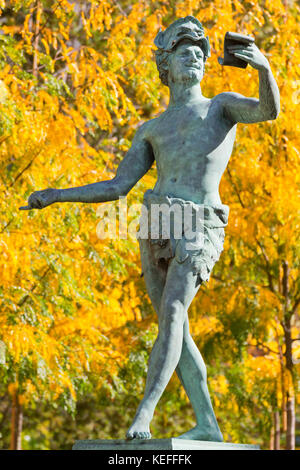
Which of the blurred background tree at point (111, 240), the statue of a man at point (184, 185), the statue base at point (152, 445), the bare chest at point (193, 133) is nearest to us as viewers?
the statue base at point (152, 445)

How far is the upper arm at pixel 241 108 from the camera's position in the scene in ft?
20.3

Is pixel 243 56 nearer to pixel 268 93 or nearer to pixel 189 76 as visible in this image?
pixel 268 93

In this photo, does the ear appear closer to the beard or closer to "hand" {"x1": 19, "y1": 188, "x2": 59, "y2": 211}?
the beard

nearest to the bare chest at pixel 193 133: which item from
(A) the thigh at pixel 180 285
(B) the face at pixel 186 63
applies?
(B) the face at pixel 186 63

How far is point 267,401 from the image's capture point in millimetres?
12812

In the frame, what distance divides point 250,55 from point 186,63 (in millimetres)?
721

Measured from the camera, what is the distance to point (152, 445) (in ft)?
18.3

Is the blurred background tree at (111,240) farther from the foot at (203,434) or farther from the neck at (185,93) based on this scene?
the foot at (203,434)

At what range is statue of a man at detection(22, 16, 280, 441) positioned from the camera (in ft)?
19.9

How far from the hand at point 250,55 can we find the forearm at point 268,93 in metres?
0.04

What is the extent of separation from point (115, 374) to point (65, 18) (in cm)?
444
